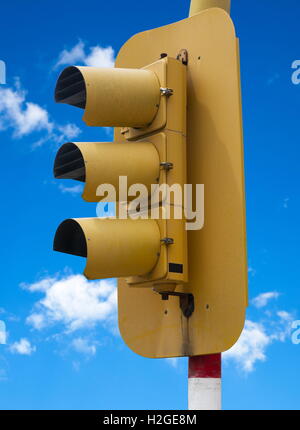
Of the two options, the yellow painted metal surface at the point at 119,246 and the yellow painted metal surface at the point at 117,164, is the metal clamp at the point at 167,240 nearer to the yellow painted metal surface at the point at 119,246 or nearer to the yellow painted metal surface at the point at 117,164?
the yellow painted metal surface at the point at 119,246

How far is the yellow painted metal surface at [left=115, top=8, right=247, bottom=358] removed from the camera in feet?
15.5

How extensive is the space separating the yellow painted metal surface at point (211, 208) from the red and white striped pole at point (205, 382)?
9cm

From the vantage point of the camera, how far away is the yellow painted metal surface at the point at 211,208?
4719 millimetres

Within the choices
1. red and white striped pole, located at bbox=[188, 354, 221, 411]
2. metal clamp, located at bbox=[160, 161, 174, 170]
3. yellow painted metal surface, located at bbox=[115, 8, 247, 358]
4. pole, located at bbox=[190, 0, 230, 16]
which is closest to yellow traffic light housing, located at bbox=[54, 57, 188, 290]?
metal clamp, located at bbox=[160, 161, 174, 170]

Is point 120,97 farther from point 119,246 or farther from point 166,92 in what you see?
point 119,246

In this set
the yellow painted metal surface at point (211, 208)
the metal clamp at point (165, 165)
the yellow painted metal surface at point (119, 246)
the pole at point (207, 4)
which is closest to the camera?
the yellow painted metal surface at point (119, 246)

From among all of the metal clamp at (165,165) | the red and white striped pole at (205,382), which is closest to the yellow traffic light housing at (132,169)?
the metal clamp at (165,165)

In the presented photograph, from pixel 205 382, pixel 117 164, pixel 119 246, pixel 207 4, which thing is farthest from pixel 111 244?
pixel 207 4

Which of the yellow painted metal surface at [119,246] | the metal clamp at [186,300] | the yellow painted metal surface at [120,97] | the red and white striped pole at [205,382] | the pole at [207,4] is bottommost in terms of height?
the red and white striped pole at [205,382]

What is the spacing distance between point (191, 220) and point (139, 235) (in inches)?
14.4

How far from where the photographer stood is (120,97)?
191 inches

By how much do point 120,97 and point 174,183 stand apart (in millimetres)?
566

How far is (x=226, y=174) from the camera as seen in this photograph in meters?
4.85
